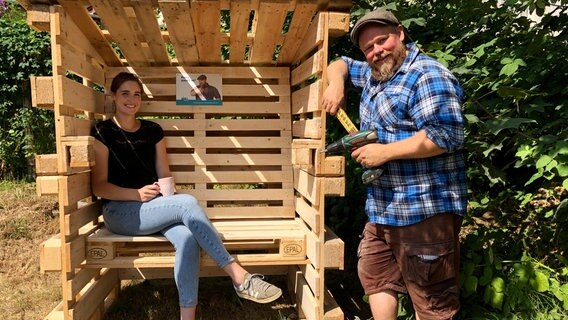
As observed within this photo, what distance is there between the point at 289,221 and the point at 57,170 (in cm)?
172

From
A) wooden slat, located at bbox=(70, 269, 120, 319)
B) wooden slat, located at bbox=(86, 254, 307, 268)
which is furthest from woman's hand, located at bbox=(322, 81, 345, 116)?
wooden slat, located at bbox=(70, 269, 120, 319)

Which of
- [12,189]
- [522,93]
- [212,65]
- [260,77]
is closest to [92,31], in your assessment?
[212,65]

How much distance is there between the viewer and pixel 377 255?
261 cm

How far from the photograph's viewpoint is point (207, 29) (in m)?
3.14

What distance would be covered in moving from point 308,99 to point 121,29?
1.30 m

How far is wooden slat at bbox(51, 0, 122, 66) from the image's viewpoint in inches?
108

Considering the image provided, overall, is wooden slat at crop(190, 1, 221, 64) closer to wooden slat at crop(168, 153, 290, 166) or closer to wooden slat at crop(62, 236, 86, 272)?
wooden slat at crop(168, 153, 290, 166)

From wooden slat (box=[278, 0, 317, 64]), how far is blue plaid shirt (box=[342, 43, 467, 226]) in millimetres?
698

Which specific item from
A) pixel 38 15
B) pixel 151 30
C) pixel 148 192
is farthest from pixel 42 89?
pixel 148 192

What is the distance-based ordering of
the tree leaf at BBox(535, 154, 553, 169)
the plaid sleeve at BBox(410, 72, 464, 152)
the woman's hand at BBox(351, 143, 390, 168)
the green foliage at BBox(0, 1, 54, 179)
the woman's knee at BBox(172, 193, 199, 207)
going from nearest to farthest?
1. the plaid sleeve at BBox(410, 72, 464, 152)
2. the woman's hand at BBox(351, 143, 390, 168)
3. the tree leaf at BBox(535, 154, 553, 169)
4. the woman's knee at BBox(172, 193, 199, 207)
5. the green foliage at BBox(0, 1, 54, 179)

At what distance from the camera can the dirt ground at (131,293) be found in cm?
354

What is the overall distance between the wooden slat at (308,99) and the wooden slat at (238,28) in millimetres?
540

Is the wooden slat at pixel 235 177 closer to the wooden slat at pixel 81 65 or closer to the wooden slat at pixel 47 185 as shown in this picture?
the wooden slat at pixel 81 65

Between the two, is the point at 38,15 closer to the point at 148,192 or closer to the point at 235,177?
the point at 148,192
